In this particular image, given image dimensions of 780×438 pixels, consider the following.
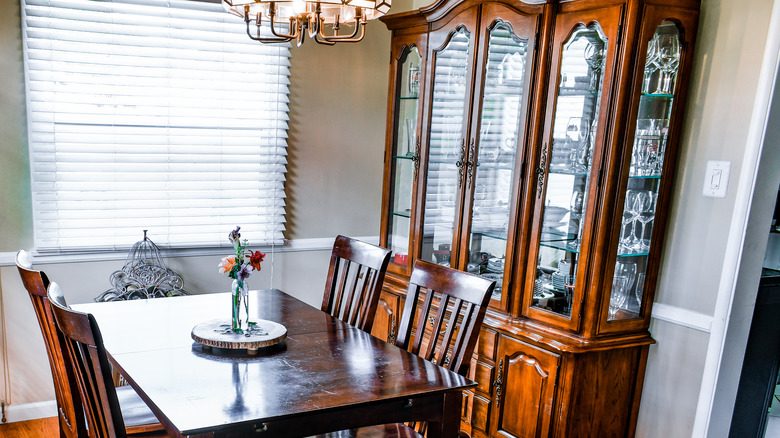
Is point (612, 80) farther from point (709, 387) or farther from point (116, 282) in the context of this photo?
point (116, 282)

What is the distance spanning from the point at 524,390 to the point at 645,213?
35.8 inches

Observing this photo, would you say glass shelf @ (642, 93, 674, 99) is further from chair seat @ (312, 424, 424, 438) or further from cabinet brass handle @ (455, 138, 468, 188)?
chair seat @ (312, 424, 424, 438)

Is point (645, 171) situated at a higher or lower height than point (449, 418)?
higher

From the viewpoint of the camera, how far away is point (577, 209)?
254 centimetres

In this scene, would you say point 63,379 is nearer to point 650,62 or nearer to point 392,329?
point 392,329

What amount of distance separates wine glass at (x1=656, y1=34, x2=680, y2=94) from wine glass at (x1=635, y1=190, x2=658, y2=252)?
41 cm

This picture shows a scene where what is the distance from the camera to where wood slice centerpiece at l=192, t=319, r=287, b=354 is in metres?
1.98

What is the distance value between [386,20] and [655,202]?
1.76 meters

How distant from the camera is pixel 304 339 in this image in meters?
2.16

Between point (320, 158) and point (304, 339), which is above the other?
point (320, 158)

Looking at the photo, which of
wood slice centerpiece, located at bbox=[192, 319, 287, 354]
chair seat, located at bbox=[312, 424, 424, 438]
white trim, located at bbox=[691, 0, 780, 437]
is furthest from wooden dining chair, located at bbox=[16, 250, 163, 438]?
white trim, located at bbox=[691, 0, 780, 437]

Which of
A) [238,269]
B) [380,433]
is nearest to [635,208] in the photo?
[380,433]

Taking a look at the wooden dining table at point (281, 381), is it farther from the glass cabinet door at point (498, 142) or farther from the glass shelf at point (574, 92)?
the glass shelf at point (574, 92)

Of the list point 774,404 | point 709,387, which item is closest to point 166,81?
point 709,387
